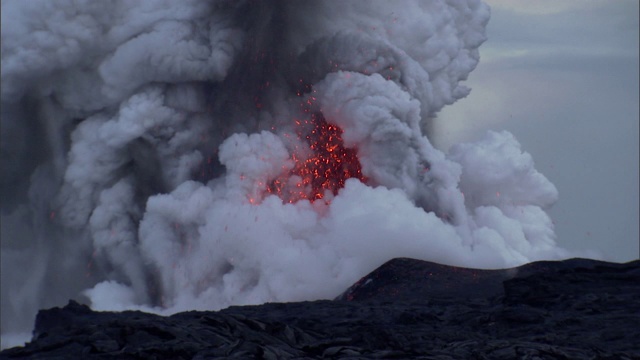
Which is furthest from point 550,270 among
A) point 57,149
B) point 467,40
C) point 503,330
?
point 57,149

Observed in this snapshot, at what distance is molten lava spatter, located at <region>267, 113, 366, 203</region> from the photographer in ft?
146

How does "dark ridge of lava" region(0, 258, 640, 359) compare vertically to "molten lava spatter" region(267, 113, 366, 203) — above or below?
below

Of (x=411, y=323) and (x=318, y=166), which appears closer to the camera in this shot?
(x=411, y=323)

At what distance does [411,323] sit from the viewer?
3080 cm

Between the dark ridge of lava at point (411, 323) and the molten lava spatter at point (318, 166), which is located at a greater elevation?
the molten lava spatter at point (318, 166)

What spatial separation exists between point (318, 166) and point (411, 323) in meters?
15.5

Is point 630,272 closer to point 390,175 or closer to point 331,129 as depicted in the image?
point 390,175

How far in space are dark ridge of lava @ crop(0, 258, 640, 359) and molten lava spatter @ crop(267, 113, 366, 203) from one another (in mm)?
4455

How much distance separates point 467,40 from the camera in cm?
4825

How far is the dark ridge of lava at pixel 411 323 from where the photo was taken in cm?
2172

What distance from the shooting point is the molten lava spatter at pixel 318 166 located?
4438cm

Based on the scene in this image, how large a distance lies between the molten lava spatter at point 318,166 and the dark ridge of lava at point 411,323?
14.6 feet

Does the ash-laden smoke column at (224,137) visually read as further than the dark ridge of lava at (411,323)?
Yes

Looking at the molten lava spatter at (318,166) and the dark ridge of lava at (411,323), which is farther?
the molten lava spatter at (318,166)
